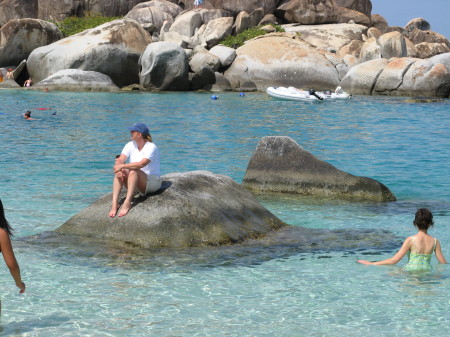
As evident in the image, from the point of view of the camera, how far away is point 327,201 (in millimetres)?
13586

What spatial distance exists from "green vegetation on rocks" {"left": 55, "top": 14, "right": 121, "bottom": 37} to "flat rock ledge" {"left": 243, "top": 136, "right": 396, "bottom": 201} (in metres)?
41.9

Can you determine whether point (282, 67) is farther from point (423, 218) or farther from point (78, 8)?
point (423, 218)

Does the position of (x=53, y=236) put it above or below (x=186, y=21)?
below

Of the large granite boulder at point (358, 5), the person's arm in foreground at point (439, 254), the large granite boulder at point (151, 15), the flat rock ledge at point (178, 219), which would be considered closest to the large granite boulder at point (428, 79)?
the large granite boulder at point (358, 5)

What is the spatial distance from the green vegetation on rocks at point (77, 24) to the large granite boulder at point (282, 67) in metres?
13.0

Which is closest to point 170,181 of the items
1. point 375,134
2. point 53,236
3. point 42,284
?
point 53,236

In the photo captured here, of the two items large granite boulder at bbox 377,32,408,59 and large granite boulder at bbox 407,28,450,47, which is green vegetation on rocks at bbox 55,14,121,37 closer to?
large granite boulder at bbox 377,32,408,59

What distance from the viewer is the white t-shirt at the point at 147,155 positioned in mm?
9688

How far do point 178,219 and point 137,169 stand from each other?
87 centimetres

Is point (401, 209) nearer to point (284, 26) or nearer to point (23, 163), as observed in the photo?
point (23, 163)

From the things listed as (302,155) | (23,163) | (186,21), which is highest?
(186,21)

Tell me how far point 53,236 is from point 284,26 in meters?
47.9

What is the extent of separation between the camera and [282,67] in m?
46.8

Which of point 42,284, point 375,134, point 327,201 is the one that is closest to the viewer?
point 42,284
